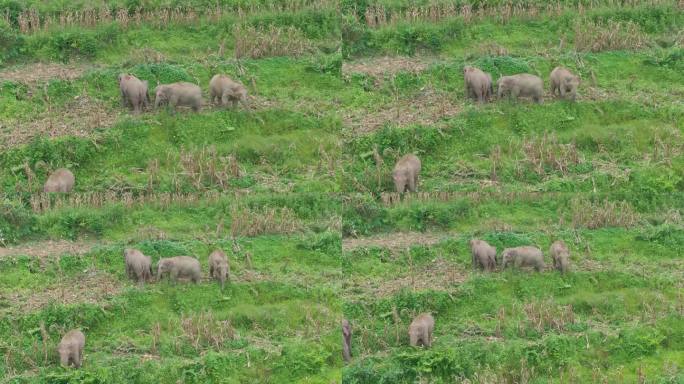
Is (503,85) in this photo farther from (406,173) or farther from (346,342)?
(346,342)

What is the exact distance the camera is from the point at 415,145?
41469mm

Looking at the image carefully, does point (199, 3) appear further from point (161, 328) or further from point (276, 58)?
point (161, 328)

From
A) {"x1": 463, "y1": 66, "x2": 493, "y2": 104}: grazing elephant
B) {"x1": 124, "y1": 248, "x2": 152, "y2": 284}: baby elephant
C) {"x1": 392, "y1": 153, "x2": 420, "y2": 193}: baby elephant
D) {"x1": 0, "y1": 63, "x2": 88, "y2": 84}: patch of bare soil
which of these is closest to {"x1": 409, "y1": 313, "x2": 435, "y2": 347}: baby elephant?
{"x1": 392, "y1": 153, "x2": 420, "y2": 193}: baby elephant

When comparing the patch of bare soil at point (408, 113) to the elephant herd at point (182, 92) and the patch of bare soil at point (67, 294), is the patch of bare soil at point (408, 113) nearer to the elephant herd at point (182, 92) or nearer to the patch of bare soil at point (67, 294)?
the elephant herd at point (182, 92)

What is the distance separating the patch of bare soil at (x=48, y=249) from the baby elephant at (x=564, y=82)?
10798mm

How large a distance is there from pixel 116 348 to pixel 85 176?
5304mm

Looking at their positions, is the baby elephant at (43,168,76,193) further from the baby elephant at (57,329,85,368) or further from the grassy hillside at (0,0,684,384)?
the baby elephant at (57,329,85,368)

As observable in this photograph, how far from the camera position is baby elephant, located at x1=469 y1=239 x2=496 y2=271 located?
38938 mm

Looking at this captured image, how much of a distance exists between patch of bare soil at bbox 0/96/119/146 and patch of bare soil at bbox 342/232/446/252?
6.06 m

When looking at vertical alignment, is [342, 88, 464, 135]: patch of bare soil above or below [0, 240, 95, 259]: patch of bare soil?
above

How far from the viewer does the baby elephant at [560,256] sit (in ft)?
128

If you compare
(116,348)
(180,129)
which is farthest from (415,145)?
(116,348)

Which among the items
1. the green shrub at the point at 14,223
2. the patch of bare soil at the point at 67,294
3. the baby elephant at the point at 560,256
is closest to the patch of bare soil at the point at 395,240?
the baby elephant at the point at 560,256

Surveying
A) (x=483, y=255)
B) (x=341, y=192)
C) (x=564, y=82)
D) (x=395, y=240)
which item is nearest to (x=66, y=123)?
(x=341, y=192)
